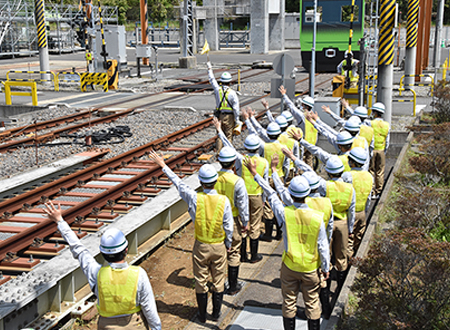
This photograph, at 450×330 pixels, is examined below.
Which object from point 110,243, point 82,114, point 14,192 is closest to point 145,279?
point 110,243

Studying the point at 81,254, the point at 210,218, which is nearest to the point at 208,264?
the point at 210,218

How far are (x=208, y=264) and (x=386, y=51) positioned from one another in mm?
10138

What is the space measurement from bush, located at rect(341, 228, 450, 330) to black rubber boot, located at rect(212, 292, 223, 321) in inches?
59.6

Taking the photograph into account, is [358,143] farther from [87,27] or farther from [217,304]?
[87,27]

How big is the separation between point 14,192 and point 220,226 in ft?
19.6

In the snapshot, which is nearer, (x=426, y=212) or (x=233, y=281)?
(x=233, y=281)

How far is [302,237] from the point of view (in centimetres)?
562

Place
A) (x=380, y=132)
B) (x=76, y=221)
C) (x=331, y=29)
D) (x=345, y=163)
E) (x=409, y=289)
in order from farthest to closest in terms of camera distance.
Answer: (x=331, y=29), (x=380, y=132), (x=76, y=221), (x=345, y=163), (x=409, y=289)

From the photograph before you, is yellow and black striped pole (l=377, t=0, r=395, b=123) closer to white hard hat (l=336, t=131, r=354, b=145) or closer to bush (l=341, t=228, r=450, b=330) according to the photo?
white hard hat (l=336, t=131, r=354, b=145)

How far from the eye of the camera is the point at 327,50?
Answer: 939 inches

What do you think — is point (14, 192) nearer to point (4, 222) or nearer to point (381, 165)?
point (4, 222)

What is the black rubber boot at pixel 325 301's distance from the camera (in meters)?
6.64

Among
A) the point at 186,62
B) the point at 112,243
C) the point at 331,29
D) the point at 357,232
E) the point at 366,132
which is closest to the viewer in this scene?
the point at 112,243

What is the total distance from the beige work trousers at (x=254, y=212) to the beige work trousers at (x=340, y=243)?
1.39 metres
